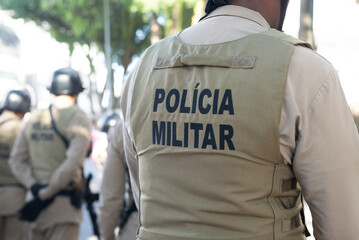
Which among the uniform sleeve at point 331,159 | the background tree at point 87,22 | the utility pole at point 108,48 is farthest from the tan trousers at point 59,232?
the utility pole at point 108,48

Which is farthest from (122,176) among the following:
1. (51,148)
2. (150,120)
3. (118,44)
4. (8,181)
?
(118,44)

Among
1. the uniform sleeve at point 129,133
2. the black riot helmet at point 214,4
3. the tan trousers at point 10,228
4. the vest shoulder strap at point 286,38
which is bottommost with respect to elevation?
the tan trousers at point 10,228

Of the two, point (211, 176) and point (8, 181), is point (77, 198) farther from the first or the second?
point (211, 176)

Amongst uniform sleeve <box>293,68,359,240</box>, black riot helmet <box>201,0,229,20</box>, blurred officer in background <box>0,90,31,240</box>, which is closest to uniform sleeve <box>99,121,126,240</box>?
black riot helmet <box>201,0,229,20</box>

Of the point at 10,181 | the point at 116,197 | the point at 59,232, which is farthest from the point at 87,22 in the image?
the point at 116,197

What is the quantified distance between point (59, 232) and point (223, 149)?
11.0 ft

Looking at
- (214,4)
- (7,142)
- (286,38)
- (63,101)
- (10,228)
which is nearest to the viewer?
(286,38)

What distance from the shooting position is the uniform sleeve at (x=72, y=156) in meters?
4.72

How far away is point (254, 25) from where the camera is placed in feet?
6.26

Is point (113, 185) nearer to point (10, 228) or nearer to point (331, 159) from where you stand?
point (331, 159)

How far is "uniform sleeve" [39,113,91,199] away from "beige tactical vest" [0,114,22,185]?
1116 mm

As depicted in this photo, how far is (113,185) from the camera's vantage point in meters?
3.65

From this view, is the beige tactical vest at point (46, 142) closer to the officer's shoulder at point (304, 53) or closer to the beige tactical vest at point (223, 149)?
the beige tactical vest at point (223, 149)

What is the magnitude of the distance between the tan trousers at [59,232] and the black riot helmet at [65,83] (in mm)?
1209
